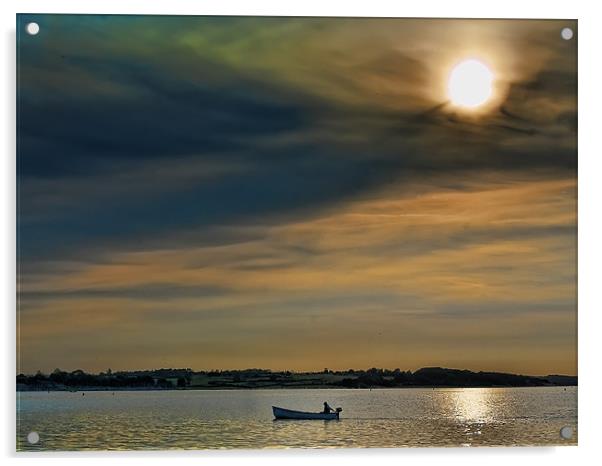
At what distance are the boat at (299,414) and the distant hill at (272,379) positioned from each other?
0.10m

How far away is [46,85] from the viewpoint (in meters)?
3.70

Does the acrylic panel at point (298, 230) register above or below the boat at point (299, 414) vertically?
above

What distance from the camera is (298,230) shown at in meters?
3.79

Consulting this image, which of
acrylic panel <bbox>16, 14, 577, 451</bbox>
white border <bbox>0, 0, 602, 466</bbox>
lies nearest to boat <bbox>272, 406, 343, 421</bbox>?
acrylic panel <bbox>16, 14, 577, 451</bbox>

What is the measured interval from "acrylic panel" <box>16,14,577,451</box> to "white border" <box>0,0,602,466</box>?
0.05 meters

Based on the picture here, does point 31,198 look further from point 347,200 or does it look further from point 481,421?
point 481,421

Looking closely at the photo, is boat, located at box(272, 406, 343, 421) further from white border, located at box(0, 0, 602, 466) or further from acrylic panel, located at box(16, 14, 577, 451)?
white border, located at box(0, 0, 602, 466)

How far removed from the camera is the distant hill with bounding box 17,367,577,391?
3654 mm

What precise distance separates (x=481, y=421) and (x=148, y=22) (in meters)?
2.07

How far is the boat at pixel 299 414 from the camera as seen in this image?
3.65 meters
